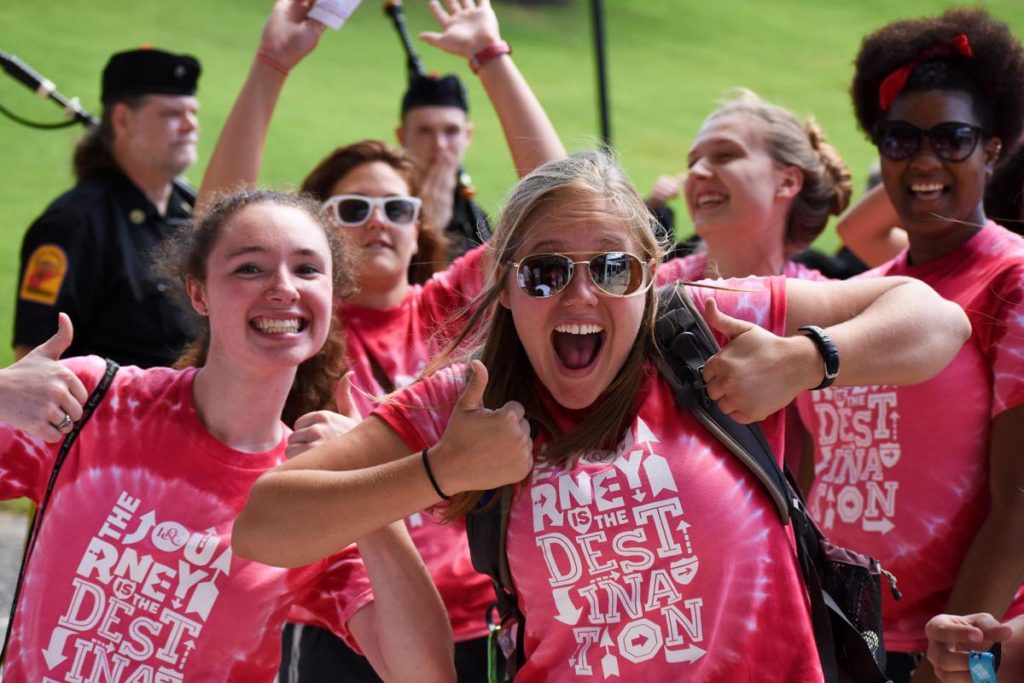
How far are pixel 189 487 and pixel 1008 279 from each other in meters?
1.82

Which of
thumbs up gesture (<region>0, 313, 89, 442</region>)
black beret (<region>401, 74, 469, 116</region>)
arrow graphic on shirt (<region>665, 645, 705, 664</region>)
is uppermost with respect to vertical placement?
black beret (<region>401, 74, 469, 116</region>)

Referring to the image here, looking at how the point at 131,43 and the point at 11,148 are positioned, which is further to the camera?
the point at 131,43

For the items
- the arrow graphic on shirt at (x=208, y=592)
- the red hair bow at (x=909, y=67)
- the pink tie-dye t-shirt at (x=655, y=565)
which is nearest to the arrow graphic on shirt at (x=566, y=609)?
the pink tie-dye t-shirt at (x=655, y=565)

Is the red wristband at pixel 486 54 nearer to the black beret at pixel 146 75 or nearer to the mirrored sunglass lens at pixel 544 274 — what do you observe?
the mirrored sunglass lens at pixel 544 274

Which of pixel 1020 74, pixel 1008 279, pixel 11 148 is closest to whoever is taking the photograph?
pixel 1008 279

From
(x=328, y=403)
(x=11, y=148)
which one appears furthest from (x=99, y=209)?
(x=11, y=148)

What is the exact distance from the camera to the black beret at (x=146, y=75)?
5156 mm

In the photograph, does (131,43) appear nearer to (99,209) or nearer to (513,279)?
(99,209)

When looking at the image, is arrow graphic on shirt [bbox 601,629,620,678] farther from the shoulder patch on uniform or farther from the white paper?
the shoulder patch on uniform

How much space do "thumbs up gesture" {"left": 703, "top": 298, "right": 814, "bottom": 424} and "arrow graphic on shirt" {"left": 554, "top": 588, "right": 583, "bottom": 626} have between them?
42 cm

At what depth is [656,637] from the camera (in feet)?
7.04

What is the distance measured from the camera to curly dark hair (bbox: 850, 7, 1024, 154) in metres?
3.08

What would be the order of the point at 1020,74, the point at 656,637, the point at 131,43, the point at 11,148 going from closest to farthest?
the point at 656,637 → the point at 1020,74 → the point at 11,148 → the point at 131,43

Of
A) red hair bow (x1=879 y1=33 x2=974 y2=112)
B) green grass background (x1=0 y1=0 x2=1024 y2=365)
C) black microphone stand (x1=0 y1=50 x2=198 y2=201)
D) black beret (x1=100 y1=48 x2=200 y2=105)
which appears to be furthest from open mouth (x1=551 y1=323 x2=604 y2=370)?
green grass background (x1=0 y1=0 x2=1024 y2=365)
